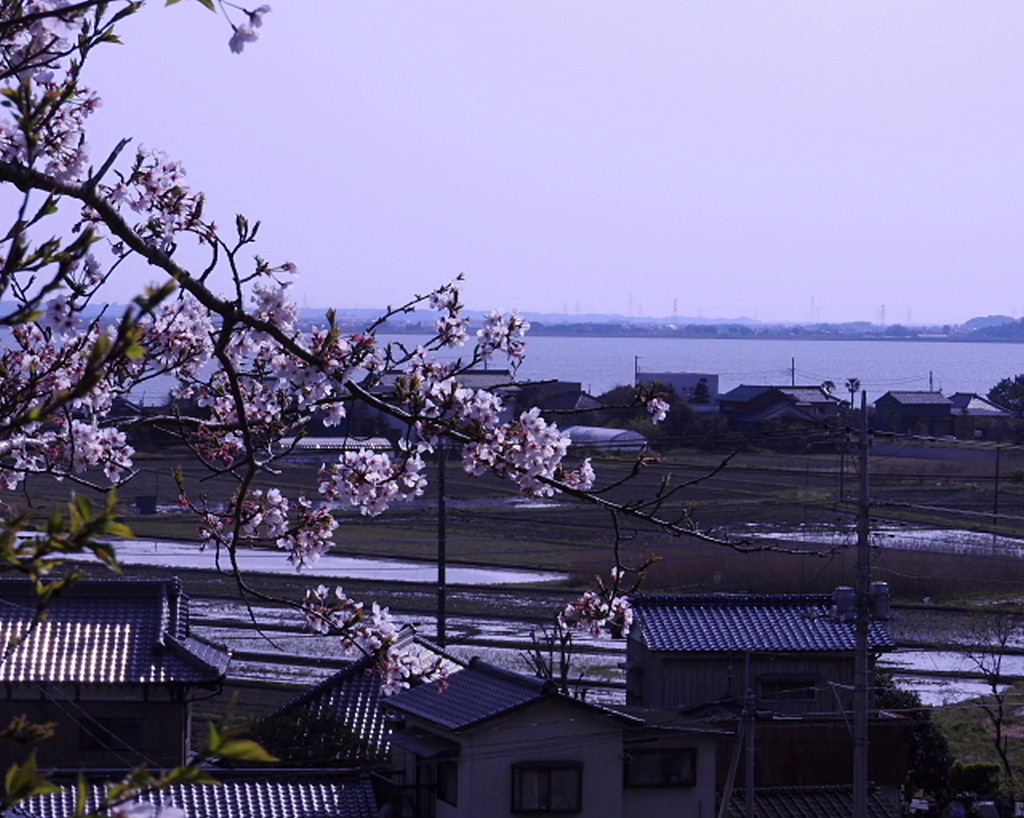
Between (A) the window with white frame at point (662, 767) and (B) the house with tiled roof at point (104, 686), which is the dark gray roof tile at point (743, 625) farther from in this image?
(B) the house with tiled roof at point (104, 686)

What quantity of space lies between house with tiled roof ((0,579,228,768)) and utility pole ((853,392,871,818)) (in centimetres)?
502

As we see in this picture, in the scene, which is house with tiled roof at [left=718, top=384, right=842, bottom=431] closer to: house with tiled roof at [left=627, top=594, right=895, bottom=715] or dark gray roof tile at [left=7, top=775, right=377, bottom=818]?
house with tiled roof at [left=627, top=594, right=895, bottom=715]

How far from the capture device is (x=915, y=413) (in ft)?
148

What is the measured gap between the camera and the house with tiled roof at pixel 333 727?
1016 centimetres

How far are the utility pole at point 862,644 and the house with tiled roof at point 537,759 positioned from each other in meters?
1.36

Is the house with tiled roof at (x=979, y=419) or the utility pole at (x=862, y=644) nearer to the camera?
the utility pole at (x=862, y=644)

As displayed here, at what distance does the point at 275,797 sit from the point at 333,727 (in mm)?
1696

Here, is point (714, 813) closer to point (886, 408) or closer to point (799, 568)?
point (799, 568)

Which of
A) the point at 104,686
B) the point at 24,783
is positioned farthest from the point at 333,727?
the point at 24,783

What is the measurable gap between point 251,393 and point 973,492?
30072mm

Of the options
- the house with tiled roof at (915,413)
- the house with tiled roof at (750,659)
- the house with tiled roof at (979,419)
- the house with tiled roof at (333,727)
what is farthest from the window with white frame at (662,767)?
the house with tiled roof at (915,413)

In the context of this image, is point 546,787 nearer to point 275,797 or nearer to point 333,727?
point 275,797

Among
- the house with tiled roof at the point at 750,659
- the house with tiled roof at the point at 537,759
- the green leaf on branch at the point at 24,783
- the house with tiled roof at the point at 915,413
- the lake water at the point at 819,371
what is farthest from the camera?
the lake water at the point at 819,371

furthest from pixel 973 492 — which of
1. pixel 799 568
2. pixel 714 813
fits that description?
pixel 714 813
